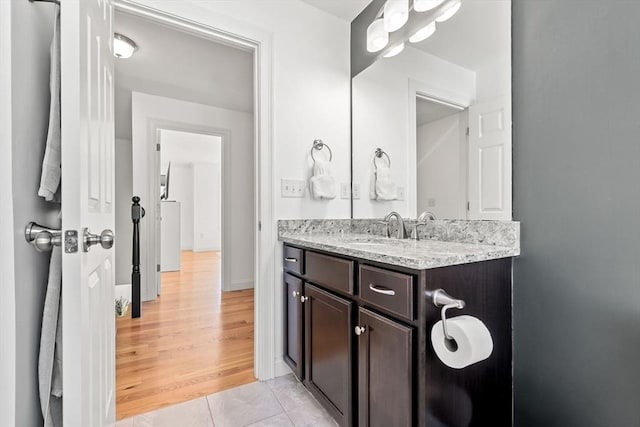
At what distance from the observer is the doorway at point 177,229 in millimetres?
1824

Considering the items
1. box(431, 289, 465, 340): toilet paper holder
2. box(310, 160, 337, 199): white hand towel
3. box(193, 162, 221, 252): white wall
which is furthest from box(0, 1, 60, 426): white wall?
box(193, 162, 221, 252): white wall

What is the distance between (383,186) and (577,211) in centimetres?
105

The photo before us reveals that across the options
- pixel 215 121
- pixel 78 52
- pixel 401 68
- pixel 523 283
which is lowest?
pixel 523 283

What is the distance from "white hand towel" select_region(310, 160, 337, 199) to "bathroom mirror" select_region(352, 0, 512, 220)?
233mm

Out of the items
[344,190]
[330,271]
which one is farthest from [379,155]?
[330,271]

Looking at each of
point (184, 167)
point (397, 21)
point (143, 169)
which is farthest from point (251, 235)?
point (184, 167)

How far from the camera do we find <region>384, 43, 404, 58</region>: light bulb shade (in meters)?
1.76

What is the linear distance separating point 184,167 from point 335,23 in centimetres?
729

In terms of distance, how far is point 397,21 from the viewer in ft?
5.61

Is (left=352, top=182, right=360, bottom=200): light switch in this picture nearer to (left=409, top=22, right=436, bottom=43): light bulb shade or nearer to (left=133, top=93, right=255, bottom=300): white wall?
(left=409, top=22, right=436, bottom=43): light bulb shade

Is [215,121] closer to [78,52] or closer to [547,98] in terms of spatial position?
[78,52]

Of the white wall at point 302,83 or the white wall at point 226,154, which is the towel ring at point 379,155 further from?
the white wall at point 226,154

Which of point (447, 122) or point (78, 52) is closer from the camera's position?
point (78, 52)

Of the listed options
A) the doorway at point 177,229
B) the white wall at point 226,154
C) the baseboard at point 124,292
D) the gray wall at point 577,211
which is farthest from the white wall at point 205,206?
the gray wall at point 577,211
